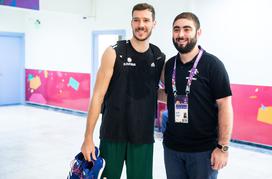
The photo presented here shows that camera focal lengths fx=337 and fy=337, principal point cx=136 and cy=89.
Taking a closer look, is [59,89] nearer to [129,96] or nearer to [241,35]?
[241,35]

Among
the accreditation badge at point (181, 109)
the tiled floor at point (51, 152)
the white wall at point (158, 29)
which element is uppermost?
the white wall at point (158, 29)

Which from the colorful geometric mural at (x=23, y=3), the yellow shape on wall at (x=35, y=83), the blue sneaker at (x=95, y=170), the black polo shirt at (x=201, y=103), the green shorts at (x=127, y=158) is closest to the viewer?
the black polo shirt at (x=201, y=103)

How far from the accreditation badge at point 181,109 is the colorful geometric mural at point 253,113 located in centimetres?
355

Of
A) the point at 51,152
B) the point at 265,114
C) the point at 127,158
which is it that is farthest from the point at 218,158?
the point at 265,114

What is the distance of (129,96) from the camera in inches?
83.7

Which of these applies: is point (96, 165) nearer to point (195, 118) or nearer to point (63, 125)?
point (195, 118)

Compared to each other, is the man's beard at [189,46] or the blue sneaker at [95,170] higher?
the man's beard at [189,46]

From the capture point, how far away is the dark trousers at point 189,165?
2004mm

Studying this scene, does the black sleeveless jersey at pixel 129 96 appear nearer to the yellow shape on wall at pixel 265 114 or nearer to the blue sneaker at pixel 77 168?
the blue sneaker at pixel 77 168

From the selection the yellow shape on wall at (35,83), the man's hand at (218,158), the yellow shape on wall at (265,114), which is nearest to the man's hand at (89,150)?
the man's hand at (218,158)

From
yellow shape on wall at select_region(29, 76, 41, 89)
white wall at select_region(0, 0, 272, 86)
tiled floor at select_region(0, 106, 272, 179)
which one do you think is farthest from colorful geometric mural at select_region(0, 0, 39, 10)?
yellow shape on wall at select_region(29, 76, 41, 89)

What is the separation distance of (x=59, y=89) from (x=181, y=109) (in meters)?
6.68

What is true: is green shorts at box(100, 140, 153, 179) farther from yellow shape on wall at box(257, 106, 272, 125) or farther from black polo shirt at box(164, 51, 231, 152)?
yellow shape on wall at box(257, 106, 272, 125)

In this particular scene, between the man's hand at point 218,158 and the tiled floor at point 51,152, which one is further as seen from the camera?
the tiled floor at point 51,152
